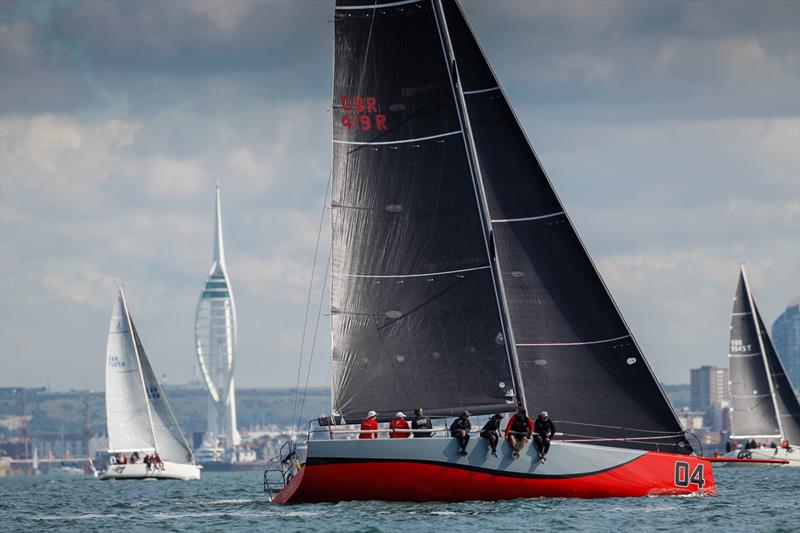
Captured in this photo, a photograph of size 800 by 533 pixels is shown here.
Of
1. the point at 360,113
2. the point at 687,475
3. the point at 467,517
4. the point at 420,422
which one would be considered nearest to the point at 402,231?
the point at 360,113

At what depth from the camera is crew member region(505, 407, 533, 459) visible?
30.0 m

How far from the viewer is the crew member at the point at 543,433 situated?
30.0 meters

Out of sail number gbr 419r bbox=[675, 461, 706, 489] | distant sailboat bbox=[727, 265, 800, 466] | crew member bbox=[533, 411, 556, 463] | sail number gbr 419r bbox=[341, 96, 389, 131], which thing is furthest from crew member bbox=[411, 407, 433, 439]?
distant sailboat bbox=[727, 265, 800, 466]

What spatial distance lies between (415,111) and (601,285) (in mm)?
5185

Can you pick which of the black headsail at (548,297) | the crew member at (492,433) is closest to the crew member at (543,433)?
the crew member at (492,433)

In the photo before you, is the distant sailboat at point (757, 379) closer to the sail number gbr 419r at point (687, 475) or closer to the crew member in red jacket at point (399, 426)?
the sail number gbr 419r at point (687, 475)

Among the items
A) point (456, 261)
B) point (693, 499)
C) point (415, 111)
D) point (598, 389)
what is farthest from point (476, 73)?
point (693, 499)

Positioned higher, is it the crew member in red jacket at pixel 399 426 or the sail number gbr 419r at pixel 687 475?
the crew member in red jacket at pixel 399 426

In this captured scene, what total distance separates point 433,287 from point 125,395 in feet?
186

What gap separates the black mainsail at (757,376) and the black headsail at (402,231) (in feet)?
176

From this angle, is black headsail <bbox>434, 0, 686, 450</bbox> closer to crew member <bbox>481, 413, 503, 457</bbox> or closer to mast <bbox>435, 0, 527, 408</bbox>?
mast <bbox>435, 0, 527, 408</bbox>

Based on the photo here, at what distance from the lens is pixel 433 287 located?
3152 cm

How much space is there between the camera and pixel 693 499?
1321 inches

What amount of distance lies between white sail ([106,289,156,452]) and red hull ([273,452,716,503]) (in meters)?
55.3
